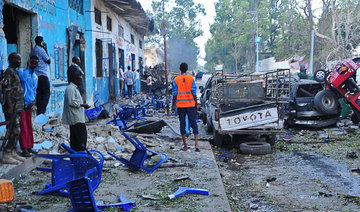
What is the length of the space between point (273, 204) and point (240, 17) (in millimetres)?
48980

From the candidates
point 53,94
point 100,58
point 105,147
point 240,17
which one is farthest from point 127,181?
point 240,17

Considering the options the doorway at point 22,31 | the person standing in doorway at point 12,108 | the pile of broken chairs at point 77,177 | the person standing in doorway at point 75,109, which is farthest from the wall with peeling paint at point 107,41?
the pile of broken chairs at point 77,177

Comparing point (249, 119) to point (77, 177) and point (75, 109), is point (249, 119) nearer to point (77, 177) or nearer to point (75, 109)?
point (75, 109)

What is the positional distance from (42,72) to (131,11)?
12.4 metres

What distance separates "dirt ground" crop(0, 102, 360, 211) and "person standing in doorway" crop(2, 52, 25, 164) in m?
0.43

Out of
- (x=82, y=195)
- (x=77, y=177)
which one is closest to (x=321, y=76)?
(x=77, y=177)

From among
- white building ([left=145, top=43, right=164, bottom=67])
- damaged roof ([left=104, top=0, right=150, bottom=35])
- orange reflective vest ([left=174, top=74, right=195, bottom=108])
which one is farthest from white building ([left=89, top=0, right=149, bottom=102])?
white building ([left=145, top=43, right=164, bottom=67])

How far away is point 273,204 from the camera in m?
4.81

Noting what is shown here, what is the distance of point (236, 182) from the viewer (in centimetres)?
596

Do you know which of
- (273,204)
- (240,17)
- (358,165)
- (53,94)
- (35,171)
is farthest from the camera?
(240,17)

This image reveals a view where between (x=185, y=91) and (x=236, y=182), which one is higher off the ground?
(x=185, y=91)

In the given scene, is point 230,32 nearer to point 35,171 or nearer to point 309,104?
point 309,104

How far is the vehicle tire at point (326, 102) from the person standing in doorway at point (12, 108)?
8287 millimetres

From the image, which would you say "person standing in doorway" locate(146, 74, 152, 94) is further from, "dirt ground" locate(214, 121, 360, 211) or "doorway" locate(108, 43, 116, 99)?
"dirt ground" locate(214, 121, 360, 211)
